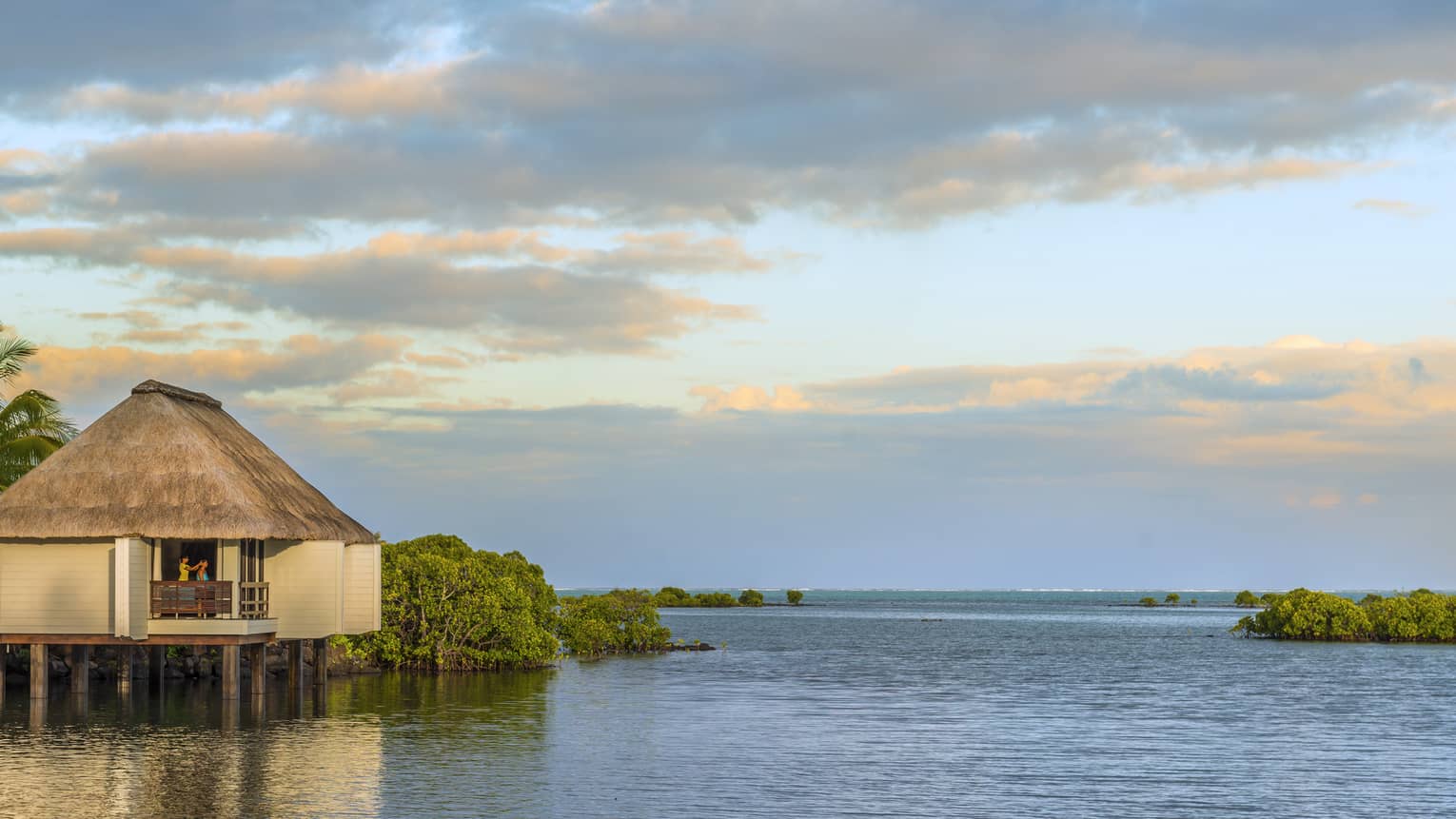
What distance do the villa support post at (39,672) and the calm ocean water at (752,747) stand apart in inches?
23.7

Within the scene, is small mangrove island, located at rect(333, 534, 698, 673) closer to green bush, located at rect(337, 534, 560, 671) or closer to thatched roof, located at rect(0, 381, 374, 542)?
green bush, located at rect(337, 534, 560, 671)

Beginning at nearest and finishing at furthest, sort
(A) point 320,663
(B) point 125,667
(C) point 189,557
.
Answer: (C) point 189,557 → (B) point 125,667 → (A) point 320,663

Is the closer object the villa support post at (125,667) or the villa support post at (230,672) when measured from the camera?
the villa support post at (230,672)

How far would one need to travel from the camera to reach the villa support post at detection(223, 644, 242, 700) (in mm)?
37250

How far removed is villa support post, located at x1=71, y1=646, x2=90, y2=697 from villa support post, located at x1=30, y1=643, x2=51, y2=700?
1373mm

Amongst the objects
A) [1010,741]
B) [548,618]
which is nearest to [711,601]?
[548,618]

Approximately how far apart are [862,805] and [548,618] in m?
36.8

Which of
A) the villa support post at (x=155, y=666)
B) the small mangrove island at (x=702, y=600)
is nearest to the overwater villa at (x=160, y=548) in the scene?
the villa support post at (x=155, y=666)

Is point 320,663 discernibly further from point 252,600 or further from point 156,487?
point 156,487

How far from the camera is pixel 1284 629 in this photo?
9156 centimetres

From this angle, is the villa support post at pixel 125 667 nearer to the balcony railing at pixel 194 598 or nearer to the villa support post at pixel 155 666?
the villa support post at pixel 155 666

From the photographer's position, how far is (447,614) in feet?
168

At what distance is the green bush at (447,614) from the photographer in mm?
50469

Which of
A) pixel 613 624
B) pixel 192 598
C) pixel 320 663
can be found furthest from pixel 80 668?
pixel 613 624
